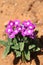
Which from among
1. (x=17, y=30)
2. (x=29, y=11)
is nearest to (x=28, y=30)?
(x=17, y=30)

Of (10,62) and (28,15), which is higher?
(28,15)

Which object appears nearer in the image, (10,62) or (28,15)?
(10,62)

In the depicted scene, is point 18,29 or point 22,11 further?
point 22,11

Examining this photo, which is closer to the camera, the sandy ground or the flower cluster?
the flower cluster

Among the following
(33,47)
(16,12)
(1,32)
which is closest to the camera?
(33,47)

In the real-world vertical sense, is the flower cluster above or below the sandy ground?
below

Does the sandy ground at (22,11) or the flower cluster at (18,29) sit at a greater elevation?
the sandy ground at (22,11)

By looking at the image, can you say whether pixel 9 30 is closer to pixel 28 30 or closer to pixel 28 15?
pixel 28 30

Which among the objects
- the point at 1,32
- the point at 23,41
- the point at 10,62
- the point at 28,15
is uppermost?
the point at 28,15

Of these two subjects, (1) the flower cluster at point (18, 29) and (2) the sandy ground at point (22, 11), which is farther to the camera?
(2) the sandy ground at point (22, 11)

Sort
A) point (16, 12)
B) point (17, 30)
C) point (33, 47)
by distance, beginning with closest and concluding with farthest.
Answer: point (17, 30)
point (33, 47)
point (16, 12)

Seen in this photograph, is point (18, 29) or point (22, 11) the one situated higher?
point (22, 11)
